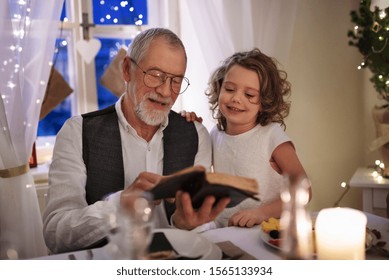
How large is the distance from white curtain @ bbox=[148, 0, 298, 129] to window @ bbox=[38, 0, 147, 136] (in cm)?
6

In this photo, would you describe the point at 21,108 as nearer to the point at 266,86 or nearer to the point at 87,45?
the point at 87,45

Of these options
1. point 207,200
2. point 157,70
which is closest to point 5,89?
point 157,70

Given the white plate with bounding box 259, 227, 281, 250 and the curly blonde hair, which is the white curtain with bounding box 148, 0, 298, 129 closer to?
the curly blonde hair

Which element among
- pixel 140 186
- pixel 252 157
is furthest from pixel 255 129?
pixel 140 186

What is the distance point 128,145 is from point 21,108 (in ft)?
0.97

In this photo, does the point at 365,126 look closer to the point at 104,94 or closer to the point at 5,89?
the point at 104,94

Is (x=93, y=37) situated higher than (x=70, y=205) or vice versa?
(x=93, y=37)

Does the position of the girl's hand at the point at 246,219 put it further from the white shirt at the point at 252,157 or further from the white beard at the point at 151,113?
the white beard at the point at 151,113

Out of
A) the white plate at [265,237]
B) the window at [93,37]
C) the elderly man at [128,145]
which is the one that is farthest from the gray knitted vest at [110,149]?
the white plate at [265,237]

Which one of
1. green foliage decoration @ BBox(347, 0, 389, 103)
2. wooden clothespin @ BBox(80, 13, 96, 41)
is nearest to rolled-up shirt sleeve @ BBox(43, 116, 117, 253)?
wooden clothespin @ BBox(80, 13, 96, 41)

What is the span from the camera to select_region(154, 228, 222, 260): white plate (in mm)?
656

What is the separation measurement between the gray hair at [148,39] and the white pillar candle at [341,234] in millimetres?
498

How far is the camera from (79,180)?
0.84 meters
